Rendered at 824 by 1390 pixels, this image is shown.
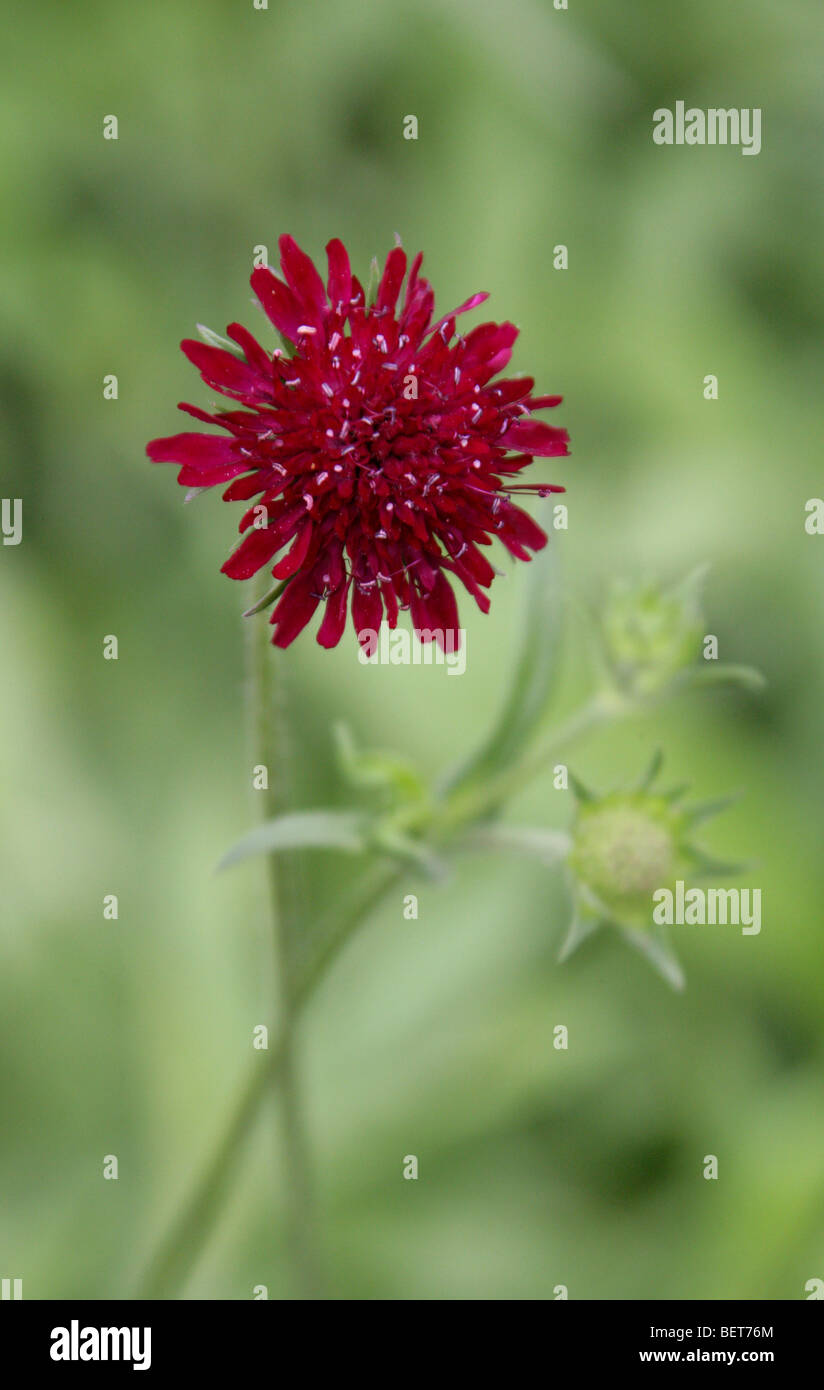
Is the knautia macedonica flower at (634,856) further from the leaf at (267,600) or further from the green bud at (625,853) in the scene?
the leaf at (267,600)

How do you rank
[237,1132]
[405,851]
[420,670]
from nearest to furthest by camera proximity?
[405,851]
[237,1132]
[420,670]

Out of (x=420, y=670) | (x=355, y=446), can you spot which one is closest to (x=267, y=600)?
(x=355, y=446)

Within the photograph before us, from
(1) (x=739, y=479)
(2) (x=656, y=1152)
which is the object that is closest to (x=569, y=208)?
(1) (x=739, y=479)

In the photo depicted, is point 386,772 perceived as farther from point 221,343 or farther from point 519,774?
point 221,343
